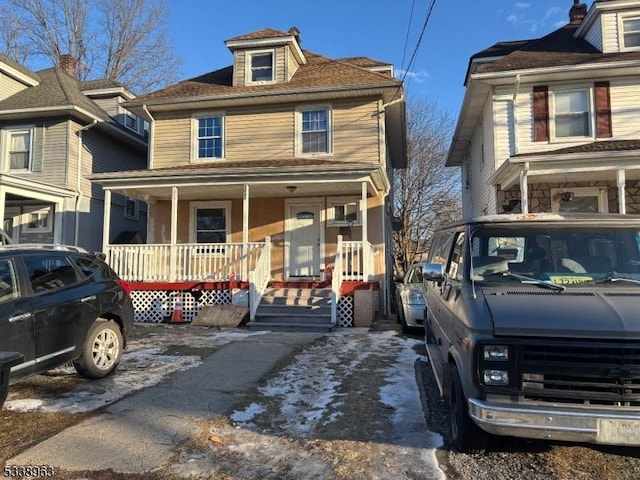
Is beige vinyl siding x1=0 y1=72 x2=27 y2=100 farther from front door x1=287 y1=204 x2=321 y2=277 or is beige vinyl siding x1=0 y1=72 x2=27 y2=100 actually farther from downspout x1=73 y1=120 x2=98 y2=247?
front door x1=287 y1=204 x2=321 y2=277

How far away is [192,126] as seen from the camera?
565 inches

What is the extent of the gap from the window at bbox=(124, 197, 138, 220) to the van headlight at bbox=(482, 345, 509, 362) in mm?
17490

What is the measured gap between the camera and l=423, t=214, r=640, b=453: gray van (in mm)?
2777

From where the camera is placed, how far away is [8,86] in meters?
16.9

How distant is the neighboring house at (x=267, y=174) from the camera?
38.3ft

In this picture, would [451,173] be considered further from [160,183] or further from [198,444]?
[198,444]

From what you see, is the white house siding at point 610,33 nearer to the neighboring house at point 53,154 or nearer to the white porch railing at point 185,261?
the white porch railing at point 185,261

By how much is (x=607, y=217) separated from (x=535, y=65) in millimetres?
9607

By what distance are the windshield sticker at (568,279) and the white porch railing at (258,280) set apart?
25.3 feet

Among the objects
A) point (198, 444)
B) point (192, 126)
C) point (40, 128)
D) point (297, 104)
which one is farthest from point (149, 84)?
point (198, 444)

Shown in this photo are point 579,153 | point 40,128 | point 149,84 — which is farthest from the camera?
point 149,84

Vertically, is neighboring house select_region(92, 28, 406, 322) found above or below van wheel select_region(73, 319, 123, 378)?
above

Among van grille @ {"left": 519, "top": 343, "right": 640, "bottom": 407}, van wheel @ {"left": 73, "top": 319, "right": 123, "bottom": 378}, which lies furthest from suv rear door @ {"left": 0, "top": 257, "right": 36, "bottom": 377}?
van grille @ {"left": 519, "top": 343, "right": 640, "bottom": 407}

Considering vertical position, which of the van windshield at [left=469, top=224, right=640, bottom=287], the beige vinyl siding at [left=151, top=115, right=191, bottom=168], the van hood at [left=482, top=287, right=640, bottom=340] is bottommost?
the van hood at [left=482, top=287, right=640, bottom=340]
